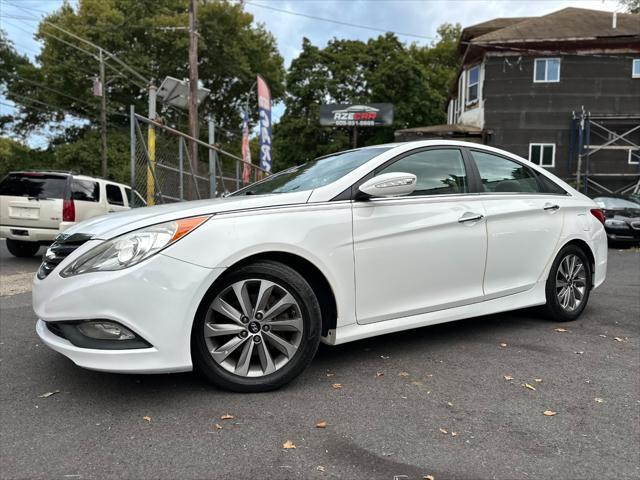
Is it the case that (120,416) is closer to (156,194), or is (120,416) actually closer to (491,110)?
(156,194)

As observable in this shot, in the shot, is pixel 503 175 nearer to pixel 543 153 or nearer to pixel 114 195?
pixel 114 195

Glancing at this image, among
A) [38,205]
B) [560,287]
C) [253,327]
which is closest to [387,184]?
[253,327]

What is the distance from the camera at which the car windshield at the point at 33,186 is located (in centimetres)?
891

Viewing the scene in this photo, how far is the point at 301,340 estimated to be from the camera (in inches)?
119

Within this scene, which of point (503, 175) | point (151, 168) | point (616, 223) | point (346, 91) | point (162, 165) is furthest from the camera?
point (346, 91)

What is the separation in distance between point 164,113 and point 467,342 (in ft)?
112

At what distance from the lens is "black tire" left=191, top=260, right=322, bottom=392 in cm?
286

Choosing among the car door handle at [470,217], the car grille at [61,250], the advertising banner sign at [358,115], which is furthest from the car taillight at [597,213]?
the advertising banner sign at [358,115]

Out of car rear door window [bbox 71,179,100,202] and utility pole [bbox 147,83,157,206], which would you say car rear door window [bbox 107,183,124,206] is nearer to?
car rear door window [bbox 71,179,100,202]

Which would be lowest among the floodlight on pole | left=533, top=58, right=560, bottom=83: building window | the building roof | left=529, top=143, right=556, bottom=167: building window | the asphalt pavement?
the asphalt pavement

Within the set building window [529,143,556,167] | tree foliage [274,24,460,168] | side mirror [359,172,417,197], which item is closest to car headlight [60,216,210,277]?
side mirror [359,172,417,197]

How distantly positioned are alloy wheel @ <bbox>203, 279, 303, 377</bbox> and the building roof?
2122 cm

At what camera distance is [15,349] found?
12.5 ft

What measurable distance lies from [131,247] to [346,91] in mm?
31816
